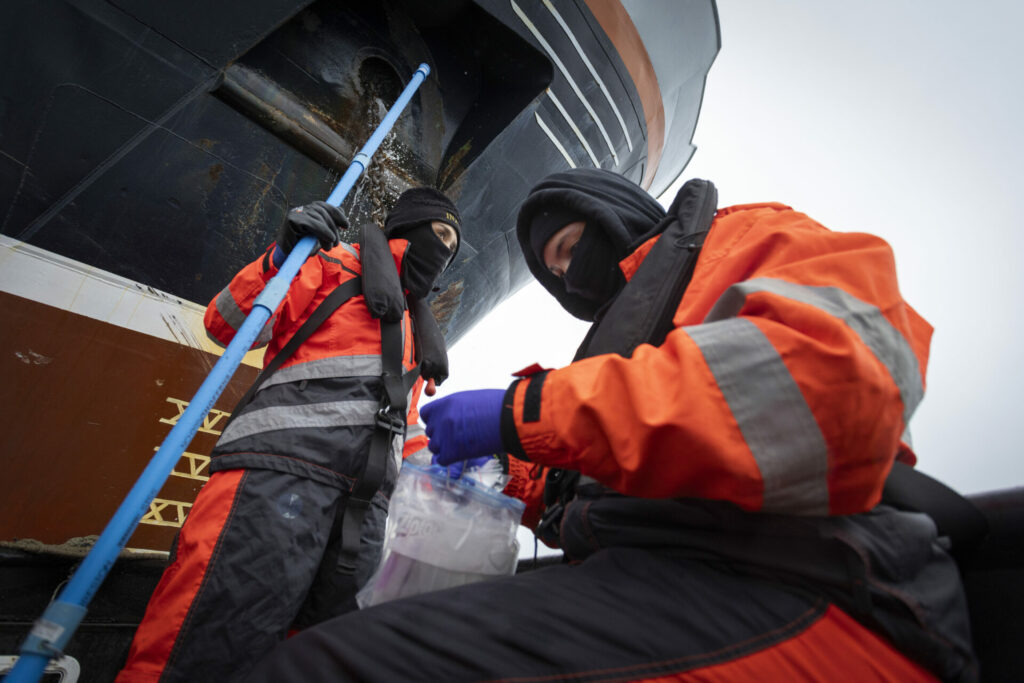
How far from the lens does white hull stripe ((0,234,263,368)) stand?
5.57 ft

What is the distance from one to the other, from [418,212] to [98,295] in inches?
53.6

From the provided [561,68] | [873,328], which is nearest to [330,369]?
[873,328]

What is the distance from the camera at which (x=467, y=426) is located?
0.95m

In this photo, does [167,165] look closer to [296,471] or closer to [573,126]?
[296,471]

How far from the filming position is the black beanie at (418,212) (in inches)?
89.5

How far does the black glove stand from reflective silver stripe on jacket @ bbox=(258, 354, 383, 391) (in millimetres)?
468

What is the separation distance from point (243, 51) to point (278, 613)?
2.33 meters

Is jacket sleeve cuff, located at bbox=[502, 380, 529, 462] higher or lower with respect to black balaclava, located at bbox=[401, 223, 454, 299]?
lower

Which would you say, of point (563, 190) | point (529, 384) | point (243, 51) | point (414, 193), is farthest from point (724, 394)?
point (243, 51)

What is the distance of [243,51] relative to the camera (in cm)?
210

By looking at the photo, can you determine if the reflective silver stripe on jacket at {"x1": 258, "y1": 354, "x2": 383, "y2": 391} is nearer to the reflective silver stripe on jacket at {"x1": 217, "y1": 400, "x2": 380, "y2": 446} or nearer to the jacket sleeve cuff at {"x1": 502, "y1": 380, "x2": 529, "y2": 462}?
→ the reflective silver stripe on jacket at {"x1": 217, "y1": 400, "x2": 380, "y2": 446}

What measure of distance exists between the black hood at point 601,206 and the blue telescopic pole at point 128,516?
2.98ft

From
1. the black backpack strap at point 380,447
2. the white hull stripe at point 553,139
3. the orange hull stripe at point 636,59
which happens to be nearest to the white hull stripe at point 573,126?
the white hull stripe at point 553,139

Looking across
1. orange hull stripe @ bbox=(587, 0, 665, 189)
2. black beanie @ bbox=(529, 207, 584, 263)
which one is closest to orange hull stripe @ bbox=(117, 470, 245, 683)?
black beanie @ bbox=(529, 207, 584, 263)
